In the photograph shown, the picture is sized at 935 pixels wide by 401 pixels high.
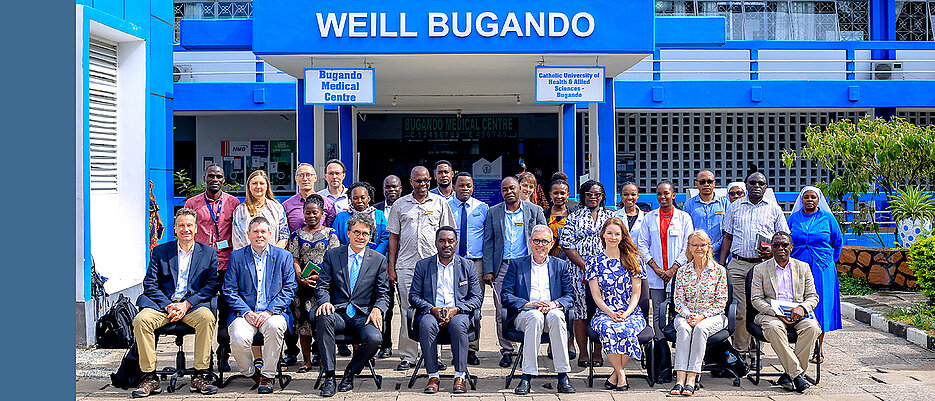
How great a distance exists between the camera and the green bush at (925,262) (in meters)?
7.89

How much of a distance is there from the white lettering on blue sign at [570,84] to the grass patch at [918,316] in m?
3.84

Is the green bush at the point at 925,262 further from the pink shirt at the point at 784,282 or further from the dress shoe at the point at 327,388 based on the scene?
the dress shoe at the point at 327,388

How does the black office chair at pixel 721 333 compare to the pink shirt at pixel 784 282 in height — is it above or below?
below

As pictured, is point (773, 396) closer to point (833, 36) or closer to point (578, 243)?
point (578, 243)

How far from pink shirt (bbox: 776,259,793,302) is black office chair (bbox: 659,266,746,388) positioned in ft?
1.10

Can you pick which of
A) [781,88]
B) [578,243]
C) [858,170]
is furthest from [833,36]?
[578,243]

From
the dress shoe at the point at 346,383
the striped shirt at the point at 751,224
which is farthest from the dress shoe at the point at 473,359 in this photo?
the striped shirt at the point at 751,224

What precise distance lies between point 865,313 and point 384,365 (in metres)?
5.26

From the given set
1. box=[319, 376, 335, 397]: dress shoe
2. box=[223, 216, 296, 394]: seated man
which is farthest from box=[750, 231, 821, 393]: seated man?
box=[223, 216, 296, 394]: seated man

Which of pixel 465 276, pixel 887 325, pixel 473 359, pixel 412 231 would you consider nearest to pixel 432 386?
pixel 465 276

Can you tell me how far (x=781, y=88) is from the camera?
605 inches

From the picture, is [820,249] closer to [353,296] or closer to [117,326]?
[353,296]

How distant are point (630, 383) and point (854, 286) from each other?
580 centimetres

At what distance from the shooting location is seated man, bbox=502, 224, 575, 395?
6.12 meters
